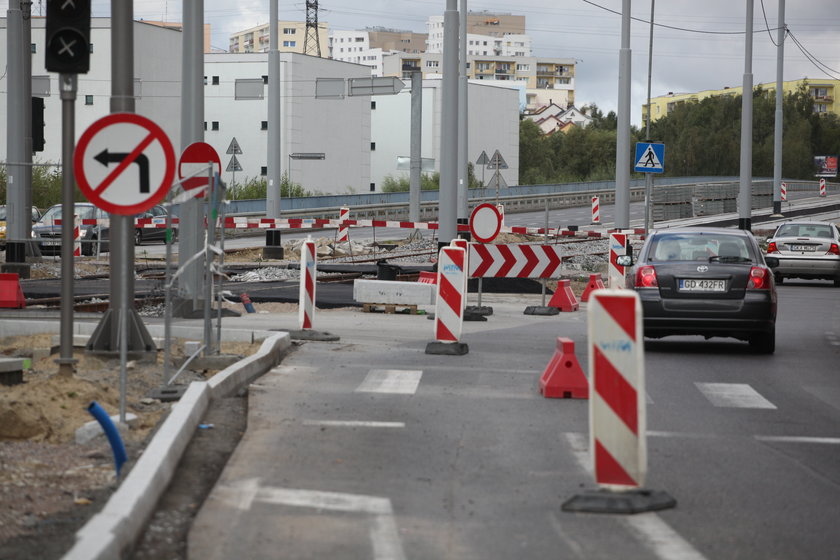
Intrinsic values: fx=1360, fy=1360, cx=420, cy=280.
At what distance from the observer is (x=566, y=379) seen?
11.3 meters

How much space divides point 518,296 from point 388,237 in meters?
22.2

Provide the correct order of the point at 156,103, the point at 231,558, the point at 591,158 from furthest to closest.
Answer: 1. the point at 591,158
2. the point at 156,103
3. the point at 231,558

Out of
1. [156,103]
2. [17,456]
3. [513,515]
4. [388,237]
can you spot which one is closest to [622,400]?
[513,515]

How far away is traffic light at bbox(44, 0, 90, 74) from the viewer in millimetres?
10445

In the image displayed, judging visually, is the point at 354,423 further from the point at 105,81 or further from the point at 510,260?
the point at 105,81

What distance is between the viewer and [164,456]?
23.4 feet

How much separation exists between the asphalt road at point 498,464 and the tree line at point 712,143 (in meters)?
114

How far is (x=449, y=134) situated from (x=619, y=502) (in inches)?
781

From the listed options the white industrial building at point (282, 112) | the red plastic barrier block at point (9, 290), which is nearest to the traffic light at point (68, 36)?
the red plastic barrier block at point (9, 290)

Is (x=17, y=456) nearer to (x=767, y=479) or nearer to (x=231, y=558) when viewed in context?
Answer: (x=231, y=558)

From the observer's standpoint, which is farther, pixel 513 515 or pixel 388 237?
pixel 388 237

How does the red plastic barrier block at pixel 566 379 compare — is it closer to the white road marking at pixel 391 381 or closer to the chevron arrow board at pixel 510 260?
the white road marking at pixel 391 381

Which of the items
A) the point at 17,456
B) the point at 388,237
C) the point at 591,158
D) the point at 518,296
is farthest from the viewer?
the point at 591,158

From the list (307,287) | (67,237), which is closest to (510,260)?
(307,287)
